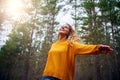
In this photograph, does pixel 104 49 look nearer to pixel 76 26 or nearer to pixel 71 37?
pixel 71 37

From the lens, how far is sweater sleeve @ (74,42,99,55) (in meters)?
3.36

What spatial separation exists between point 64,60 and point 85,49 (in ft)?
1.30

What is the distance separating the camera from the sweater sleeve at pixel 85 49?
11.0 ft

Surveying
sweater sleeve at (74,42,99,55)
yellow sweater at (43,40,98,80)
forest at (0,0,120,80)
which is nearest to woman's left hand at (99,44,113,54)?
sweater sleeve at (74,42,99,55)

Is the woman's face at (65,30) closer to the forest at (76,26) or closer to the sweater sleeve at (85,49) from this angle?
the sweater sleeve at (85,49)

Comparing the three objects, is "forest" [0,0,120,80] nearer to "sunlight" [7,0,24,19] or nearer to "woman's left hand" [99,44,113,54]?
"sunlight" [7,0,24,19]

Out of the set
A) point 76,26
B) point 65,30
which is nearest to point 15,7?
point 76,26

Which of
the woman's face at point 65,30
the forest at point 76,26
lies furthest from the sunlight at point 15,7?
the woman's face at point 65,30

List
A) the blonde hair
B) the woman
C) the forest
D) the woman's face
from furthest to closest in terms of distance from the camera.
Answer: the forest < the woman's face < the blonde hair < the woman

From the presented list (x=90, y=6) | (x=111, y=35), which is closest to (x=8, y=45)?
(x=111, y=35)

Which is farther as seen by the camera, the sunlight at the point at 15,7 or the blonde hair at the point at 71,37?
the sunlight at the point at 15,7

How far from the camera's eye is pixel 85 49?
3.49 meters

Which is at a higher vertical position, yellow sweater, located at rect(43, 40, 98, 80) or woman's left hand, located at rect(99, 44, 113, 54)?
woman's left hand, located at rect(99, 44, 113, 54)

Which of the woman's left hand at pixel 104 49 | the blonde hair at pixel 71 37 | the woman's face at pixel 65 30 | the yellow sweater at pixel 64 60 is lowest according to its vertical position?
the yellow sweater at pixel 64 60
